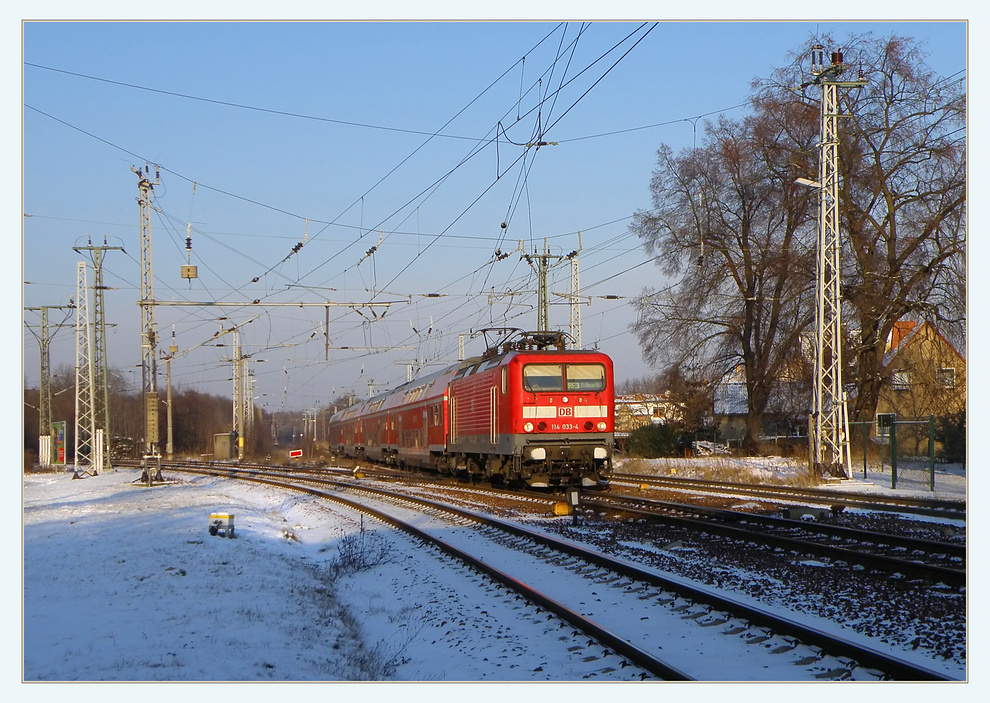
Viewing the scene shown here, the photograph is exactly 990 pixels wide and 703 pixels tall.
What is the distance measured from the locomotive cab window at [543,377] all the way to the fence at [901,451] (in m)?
7.54

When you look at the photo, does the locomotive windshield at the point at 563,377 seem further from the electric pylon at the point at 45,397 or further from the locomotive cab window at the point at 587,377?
the electric pylon at the point at 45,397

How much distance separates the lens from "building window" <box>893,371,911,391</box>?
28922 mm

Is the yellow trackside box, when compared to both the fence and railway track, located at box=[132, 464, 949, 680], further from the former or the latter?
the fence

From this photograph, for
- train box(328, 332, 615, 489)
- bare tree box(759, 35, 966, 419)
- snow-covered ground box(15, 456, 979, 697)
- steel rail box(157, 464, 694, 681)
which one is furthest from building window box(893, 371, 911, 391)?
snow-covered ground box(15, 456, 979, 697)

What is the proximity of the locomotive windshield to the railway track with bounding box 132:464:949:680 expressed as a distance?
636 centimetres

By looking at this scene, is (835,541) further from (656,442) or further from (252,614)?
(656,442)

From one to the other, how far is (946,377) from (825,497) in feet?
36.0

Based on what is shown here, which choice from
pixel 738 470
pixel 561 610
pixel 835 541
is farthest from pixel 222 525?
pixel 738 470

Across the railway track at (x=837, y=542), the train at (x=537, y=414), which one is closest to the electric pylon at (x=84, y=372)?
the train at (x=537, y=414)

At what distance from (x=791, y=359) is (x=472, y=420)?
14612 millimetres

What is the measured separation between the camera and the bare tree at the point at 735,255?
32250 millimetres

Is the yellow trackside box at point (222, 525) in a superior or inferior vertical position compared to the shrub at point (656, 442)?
superior

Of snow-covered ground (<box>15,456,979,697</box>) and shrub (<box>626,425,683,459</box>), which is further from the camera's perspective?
shrub (<box>626,425,683,459</box>)

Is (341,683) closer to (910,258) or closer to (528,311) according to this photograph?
(910,258)
